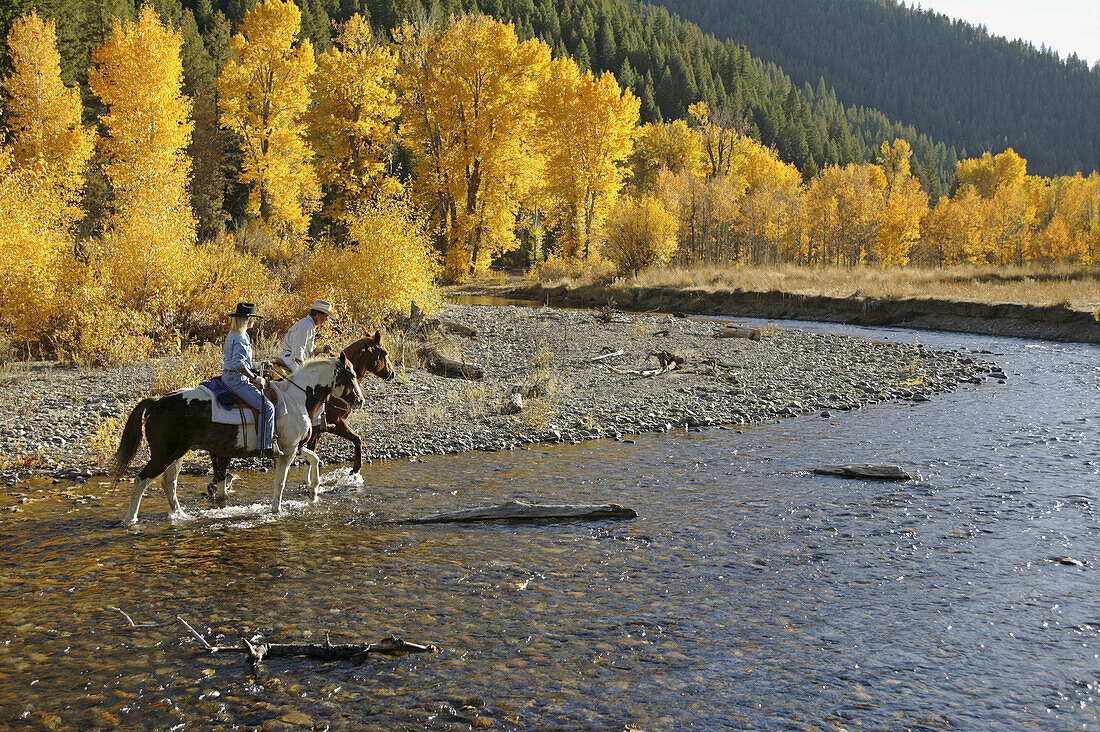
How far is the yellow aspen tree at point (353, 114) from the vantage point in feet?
137

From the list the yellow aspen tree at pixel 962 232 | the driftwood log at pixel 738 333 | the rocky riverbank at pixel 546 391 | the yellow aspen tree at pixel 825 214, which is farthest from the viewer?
the yellow aspen tree at pixel 962 232

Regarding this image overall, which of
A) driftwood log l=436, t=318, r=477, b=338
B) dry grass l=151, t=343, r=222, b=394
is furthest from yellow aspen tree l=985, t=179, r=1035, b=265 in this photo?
dry grass l=151, t=343, r=222, b=394

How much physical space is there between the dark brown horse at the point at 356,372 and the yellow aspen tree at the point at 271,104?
103 feet

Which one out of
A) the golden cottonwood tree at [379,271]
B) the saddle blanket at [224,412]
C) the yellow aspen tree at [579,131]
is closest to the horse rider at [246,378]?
the saddle blanket at [224,412]

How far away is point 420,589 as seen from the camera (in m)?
7.44

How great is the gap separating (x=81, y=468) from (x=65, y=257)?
37.6 ft

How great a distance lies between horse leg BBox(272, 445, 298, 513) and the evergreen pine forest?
1121 centimetres

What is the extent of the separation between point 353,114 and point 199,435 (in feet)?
123

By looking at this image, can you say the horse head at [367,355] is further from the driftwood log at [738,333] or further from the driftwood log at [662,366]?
the driftwood log at [738,333]

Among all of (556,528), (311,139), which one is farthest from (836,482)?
(311,139)

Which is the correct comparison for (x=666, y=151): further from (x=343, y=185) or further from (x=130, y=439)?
(x=130, y=439)

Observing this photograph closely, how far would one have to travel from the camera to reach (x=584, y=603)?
7.23 m

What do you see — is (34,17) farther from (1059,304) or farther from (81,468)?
(1059,304)

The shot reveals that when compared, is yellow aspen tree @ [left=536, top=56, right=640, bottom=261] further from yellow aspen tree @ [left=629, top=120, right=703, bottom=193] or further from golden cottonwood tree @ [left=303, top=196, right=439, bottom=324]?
yellow aspen tree @ [left=629, top=120, right=703, bottom=193]
